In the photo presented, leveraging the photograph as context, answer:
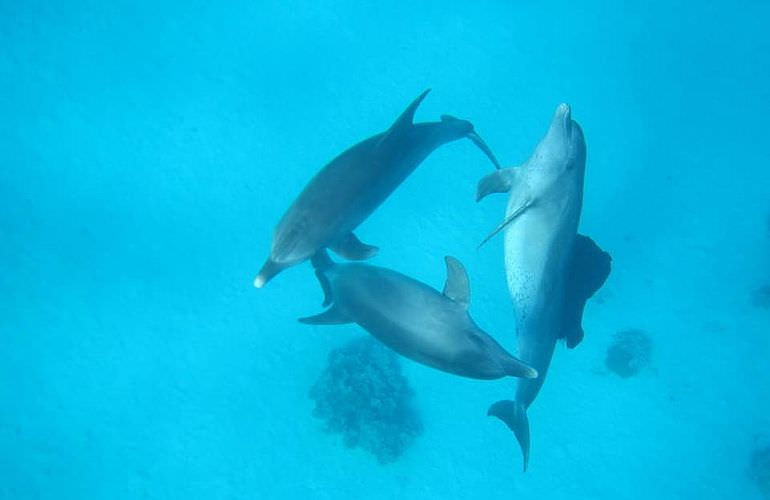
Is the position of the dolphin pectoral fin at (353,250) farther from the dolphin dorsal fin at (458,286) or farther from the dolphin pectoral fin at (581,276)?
the dolphin pectoral fin at (581,276)

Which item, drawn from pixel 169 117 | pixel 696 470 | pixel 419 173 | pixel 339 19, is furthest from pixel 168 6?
pixel 696 470

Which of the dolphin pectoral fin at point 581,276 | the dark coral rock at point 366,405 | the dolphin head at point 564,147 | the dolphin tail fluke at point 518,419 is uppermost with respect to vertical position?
→ the dolphin head at point 564,147

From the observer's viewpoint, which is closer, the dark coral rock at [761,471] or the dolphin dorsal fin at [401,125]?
the dolphin dorsal fin at [401,125]

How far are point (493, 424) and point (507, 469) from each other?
1017 mm

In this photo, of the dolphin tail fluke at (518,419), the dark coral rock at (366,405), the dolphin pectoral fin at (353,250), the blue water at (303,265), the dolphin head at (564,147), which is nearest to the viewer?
the dolphin pectoral fin at (353,250)

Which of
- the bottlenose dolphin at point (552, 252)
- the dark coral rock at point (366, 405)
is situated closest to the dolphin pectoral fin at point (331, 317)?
the bottlenose dolphin at point (552, 252)

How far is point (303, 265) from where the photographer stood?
1304 cm

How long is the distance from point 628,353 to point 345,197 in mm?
12334

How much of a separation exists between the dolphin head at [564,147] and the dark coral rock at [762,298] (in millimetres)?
14455

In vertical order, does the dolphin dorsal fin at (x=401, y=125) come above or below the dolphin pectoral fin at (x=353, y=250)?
above

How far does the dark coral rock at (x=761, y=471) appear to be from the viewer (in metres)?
13.1

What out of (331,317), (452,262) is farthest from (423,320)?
(331,317)

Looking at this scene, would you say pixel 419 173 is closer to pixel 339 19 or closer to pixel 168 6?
pixel 339 19

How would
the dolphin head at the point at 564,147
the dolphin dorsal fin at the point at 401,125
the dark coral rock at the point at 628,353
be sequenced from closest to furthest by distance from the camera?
the dolphin dorsal fin at the point at 401,125, the dolphin head at the point at 564,147, the dark coral rock at the point at 628,353
